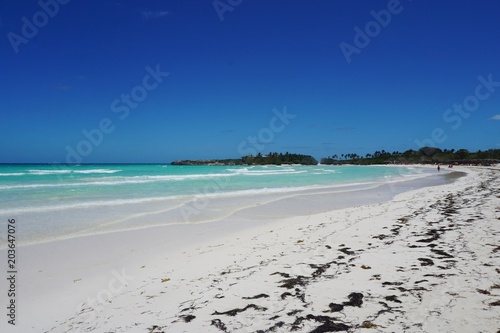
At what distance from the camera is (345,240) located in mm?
6793

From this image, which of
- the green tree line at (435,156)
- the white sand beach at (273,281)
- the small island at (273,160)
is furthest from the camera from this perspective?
the small island at (273,160)

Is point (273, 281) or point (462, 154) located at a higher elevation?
point (462, 154)

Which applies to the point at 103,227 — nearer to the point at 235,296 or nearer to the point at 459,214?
the point at 235,296

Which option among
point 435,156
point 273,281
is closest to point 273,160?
point 435,156

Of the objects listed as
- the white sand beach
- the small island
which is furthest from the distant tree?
the white sand beach

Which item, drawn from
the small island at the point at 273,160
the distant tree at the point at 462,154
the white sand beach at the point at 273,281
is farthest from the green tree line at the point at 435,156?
the white sand beach at the point at 273,281

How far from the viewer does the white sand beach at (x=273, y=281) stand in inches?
131

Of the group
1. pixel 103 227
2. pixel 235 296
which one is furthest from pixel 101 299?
pixel 103 227

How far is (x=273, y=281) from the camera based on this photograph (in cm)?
447

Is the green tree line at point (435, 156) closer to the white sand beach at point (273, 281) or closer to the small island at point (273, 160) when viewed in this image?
the small island at point (273, 160)

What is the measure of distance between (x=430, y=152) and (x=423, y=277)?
143456 mm

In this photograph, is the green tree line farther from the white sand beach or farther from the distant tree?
the white sand beach

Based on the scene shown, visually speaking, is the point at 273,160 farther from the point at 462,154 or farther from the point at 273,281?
the point at 273,281

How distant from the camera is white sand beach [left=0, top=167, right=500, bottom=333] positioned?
332cm
